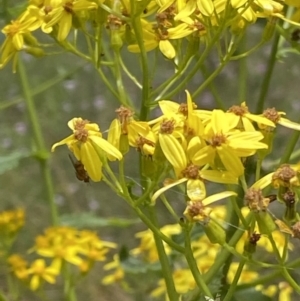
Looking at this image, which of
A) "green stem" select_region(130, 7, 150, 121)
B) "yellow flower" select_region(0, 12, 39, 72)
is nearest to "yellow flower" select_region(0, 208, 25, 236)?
"yellow flower" select_region(0, 12, 39, 72)

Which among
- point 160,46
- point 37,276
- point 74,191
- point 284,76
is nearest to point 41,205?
point 74,191

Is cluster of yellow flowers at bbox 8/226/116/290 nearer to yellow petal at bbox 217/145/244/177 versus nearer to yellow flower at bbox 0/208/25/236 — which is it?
yellow flower at bbox 0/208/25/236

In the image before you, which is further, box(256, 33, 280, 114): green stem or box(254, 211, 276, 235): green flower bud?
box(256, 33, 280, 114): green stem

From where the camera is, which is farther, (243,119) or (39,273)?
(39,273)

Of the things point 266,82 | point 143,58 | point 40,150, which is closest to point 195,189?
point 143,58

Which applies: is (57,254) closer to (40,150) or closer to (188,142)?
(40,150)

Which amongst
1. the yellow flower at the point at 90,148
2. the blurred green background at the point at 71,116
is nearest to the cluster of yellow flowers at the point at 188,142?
the yellow flower at the point at 90,148

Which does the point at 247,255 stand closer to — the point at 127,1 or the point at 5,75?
the point at 127,1
